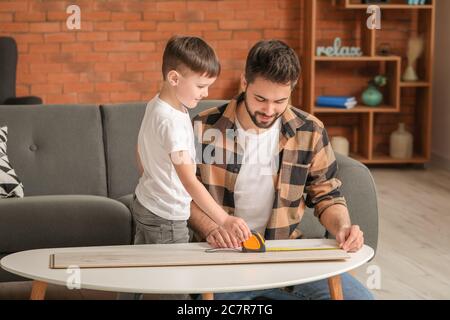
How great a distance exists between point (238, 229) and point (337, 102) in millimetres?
4129

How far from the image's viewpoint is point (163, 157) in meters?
2.30

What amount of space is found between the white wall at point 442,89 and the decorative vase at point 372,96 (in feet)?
1.55

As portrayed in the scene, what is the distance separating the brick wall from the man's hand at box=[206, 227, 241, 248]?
4139mm

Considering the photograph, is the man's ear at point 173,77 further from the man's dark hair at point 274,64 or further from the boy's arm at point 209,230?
the boy's arm at point 209,230

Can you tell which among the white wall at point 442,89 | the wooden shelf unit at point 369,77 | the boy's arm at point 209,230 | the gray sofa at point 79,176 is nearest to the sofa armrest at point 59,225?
the gray sofa at point 79,176

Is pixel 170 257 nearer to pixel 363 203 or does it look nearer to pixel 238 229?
pixel 238 229

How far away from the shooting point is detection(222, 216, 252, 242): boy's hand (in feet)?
6.73

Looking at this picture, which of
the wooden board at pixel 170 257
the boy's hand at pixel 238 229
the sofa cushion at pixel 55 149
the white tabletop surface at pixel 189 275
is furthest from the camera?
the sofa cushion at pixel 55 149

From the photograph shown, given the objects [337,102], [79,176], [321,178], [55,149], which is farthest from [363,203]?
[337,102]

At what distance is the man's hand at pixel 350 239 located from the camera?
82.0 inches

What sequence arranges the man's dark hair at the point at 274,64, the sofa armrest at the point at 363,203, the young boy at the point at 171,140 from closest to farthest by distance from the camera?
the man's dark hair at the point at 274,64 → the young boy at the point at 171,140 → the sofa armrest at the point at 363,203

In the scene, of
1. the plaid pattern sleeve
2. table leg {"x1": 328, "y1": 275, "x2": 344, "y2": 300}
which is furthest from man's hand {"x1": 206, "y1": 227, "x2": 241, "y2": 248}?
the plaid pattern sleeve

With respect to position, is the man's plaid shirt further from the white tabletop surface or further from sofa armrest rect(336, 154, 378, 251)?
sofa armrest rect(336, 154, 378, 251)

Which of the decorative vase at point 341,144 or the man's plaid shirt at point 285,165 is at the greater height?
the man's plaid shirt at point 285,165
